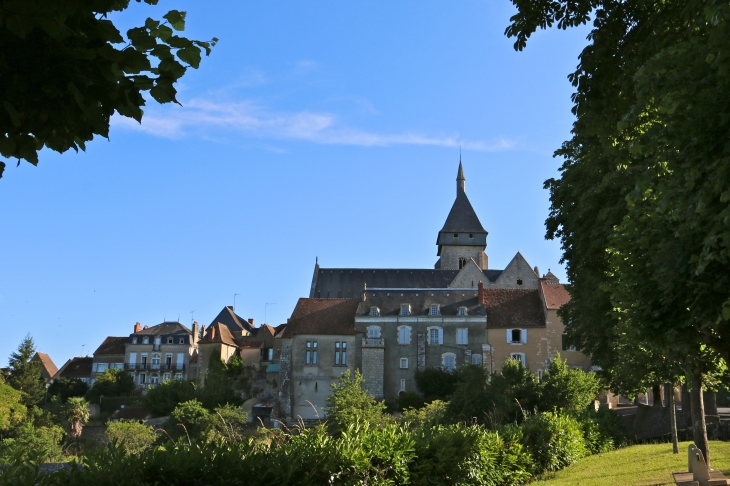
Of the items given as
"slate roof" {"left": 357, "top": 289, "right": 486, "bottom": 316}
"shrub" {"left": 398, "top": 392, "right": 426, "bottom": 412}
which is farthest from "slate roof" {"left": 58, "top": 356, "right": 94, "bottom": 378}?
"shrub" {"left": 398, "top": 392, "right": 426, "bottom": 412}

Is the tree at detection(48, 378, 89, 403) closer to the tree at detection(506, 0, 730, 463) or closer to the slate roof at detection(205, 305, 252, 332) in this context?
the slate roof at detection(205, 305, 252, 332)

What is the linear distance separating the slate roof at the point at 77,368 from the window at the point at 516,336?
46532 millimetres

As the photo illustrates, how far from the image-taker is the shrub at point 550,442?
620 inches

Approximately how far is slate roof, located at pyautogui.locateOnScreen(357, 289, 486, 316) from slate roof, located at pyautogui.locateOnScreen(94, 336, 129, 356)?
34393mm

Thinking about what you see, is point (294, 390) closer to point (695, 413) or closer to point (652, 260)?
point (695, 413)

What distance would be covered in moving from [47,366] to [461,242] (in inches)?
1883

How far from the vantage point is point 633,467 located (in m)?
15.2

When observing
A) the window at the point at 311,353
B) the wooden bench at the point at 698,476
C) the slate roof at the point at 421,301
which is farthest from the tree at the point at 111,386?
the wooden bench at the point at 698,476

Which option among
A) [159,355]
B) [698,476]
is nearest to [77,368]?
[159,355]

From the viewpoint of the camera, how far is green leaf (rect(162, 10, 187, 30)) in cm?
397

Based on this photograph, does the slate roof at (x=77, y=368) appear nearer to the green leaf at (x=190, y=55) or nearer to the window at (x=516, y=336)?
the window at (x=516, y=336)

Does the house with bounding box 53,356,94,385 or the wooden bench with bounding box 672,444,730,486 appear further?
the house with bounding box 53,356,94,385

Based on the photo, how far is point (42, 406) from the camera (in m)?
63.4

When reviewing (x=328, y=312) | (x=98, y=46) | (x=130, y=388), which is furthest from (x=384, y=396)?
(x=98, y=46)
